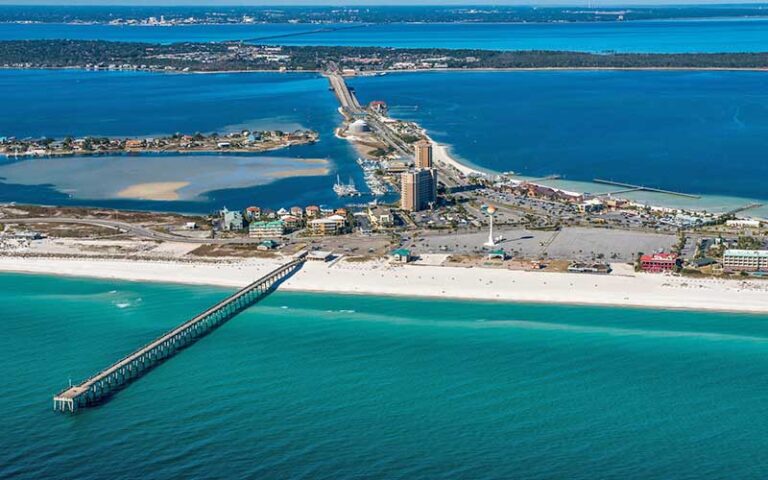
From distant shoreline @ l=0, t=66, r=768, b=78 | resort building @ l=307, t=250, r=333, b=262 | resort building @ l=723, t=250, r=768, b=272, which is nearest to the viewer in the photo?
resort building @ l=723, t=250, r=768, b=272

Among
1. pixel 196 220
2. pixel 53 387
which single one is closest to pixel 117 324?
pixel 53 387

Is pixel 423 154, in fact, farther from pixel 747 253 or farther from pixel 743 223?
pixel 747 253

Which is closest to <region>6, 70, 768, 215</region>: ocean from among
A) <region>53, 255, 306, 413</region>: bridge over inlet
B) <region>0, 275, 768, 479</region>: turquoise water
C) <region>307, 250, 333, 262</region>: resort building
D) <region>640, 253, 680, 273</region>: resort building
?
<region>307, 250, 333, 262</region>: resort building

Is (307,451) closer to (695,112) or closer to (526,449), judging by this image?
(526,449)

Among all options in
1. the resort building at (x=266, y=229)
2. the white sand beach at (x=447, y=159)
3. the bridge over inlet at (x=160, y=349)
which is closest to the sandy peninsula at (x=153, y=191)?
the resort building at (x=266, y=229)

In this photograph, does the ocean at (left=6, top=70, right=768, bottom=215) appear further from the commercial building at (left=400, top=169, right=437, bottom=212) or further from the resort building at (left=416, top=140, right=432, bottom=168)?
the commercial building at (left=400, top=169, right=437, bottom=212)

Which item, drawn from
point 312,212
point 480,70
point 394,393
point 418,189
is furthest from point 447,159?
point 480,70

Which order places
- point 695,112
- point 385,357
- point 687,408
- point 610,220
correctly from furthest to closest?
point 695,112
point 610,220
point 385,357
point 687,408

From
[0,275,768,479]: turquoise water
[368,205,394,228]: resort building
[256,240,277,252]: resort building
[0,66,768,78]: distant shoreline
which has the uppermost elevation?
[0,66,768,78]: distant shoreline
